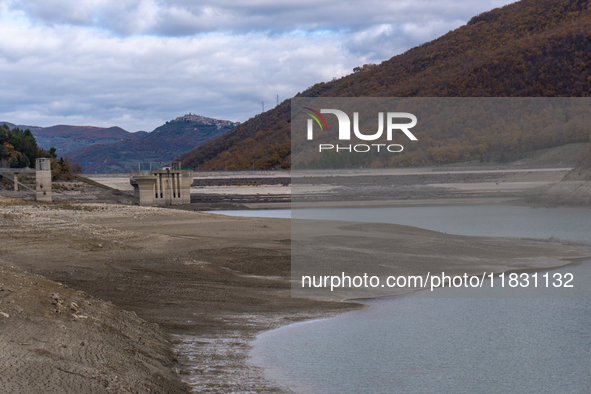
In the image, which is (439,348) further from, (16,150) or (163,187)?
(16,150)

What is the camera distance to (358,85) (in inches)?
3846

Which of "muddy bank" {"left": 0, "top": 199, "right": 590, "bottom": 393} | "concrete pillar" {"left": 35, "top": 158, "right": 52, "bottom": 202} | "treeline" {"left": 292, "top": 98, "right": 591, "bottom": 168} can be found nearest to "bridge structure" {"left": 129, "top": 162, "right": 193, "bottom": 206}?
"concrete pillar" {"left": 35, "top": 158, "right": 52, "bottom": 202}

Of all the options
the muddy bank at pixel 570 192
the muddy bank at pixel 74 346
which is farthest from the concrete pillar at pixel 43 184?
the muddy bank at pixel 570 192

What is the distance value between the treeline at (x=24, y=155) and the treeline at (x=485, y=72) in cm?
2689

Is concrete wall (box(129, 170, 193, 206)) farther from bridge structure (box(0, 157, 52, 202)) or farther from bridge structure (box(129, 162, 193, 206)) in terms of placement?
bridge structure (box(0, 157, 52, 202))

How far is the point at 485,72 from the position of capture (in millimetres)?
72938

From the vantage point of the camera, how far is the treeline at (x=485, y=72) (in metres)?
57.8

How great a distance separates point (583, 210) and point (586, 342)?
29.1 meters

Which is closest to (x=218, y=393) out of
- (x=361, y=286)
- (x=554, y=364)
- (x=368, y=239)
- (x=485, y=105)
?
(x=554, y=364)

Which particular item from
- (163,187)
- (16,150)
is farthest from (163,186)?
(16,150)

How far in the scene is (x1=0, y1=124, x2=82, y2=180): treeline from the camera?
4840cm

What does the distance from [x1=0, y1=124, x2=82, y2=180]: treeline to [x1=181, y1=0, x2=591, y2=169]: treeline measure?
26.9 meters

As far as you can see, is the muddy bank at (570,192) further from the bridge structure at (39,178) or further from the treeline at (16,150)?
the treeline at (16,150)

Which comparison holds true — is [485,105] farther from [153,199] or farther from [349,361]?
[349,361]
